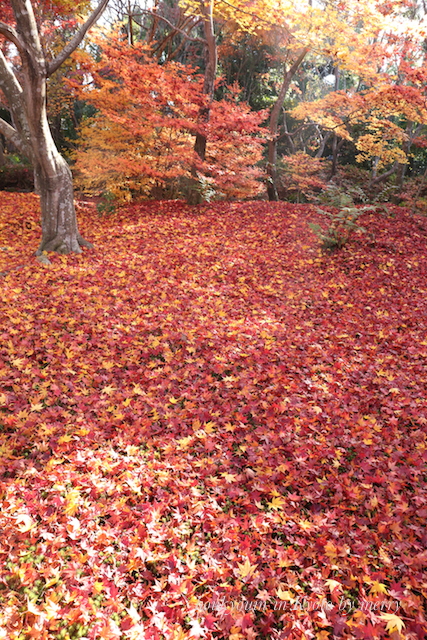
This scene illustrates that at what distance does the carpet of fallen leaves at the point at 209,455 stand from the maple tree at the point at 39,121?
34.5 inches

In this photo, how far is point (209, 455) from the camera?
360 cm

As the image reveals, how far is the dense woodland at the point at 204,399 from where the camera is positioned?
94.3 inches

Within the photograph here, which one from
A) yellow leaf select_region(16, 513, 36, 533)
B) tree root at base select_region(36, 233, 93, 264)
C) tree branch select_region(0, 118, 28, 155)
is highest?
tree branch select_region(0, 118, 28, 155)

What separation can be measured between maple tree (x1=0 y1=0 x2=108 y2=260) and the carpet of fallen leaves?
875mm

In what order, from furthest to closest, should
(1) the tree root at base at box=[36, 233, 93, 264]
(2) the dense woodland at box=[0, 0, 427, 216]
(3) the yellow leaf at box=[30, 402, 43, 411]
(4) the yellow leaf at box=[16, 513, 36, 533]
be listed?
(2) the dense woodland at box=[0, 0, 427, 216] → (1) the tree root at base at box=[36, 233, 93, 264] → (3) the yellow leaf at box=[30, 402, 43, 411] → (4) the yellow leaf at box=[16, 513, 36, 533]

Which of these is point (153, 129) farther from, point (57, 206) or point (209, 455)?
point (209, 455)

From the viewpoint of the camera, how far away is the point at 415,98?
352 inches

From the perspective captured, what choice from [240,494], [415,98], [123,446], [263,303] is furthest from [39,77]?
[415,98]

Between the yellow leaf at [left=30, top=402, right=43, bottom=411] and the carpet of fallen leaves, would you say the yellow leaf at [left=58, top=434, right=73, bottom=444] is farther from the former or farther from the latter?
the yellow leaf at [left=30, top=402, right=43, bottom=411]

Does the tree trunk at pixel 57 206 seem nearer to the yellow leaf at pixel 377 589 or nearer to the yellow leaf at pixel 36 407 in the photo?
the yellow leaf at pixel 36 407

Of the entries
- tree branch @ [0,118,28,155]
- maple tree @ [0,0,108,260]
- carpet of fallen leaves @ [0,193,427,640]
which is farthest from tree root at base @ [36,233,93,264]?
tree branch @ [0,118,28,155]

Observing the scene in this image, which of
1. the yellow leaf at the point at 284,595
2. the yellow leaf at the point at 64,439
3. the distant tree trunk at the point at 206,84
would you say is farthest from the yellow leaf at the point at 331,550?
the distant tree trunk at the point at 206,84

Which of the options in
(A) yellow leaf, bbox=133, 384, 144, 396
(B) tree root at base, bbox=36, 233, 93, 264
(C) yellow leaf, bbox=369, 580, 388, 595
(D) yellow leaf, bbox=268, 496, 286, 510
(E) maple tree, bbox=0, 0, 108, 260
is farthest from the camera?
(B) tree root at base, bbox=36, 233, 93, 264

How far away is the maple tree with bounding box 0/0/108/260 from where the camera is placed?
600 cm
